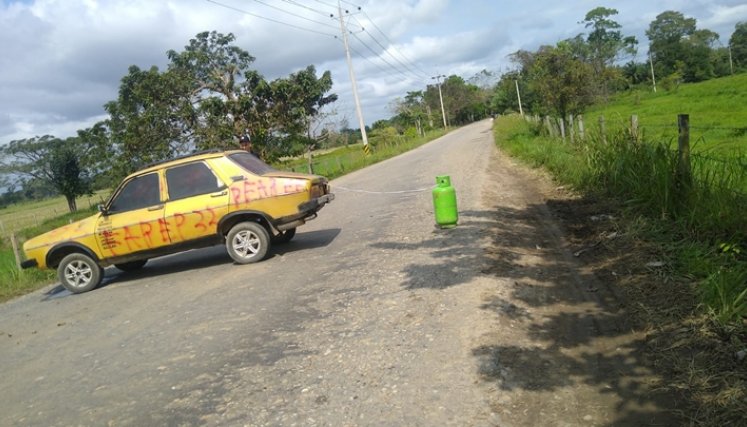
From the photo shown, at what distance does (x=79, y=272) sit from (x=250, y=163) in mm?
3247

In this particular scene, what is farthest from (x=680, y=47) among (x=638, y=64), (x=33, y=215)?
(x=33, y=215)

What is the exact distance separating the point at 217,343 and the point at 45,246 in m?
5.10

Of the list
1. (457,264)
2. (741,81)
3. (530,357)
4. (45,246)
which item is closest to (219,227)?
(45,246)

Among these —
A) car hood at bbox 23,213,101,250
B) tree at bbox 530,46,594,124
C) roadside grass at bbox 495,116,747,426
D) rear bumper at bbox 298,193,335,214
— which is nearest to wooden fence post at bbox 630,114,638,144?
roadside grass at bbox 495,116,747,426

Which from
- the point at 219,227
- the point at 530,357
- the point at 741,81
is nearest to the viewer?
the point at 530,357

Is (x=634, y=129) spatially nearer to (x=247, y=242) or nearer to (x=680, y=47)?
(x=247, y=242)

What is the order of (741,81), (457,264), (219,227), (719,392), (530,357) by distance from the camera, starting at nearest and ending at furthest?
1. (719,392)
2. (530,357)
3. (457,264)
4. (219,227)
5. (741,81)

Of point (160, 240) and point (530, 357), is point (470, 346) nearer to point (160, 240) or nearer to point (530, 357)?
point (530, 357)

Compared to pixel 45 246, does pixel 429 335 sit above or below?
below

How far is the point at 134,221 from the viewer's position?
→ 831 centimetres

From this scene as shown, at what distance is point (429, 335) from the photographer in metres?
4.56

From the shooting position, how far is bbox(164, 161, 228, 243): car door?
26.6 ft

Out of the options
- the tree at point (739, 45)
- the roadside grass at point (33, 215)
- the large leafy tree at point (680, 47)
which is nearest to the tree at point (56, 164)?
the roadside grass at point (33, 215)

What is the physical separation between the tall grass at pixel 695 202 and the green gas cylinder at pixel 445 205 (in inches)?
97.7
